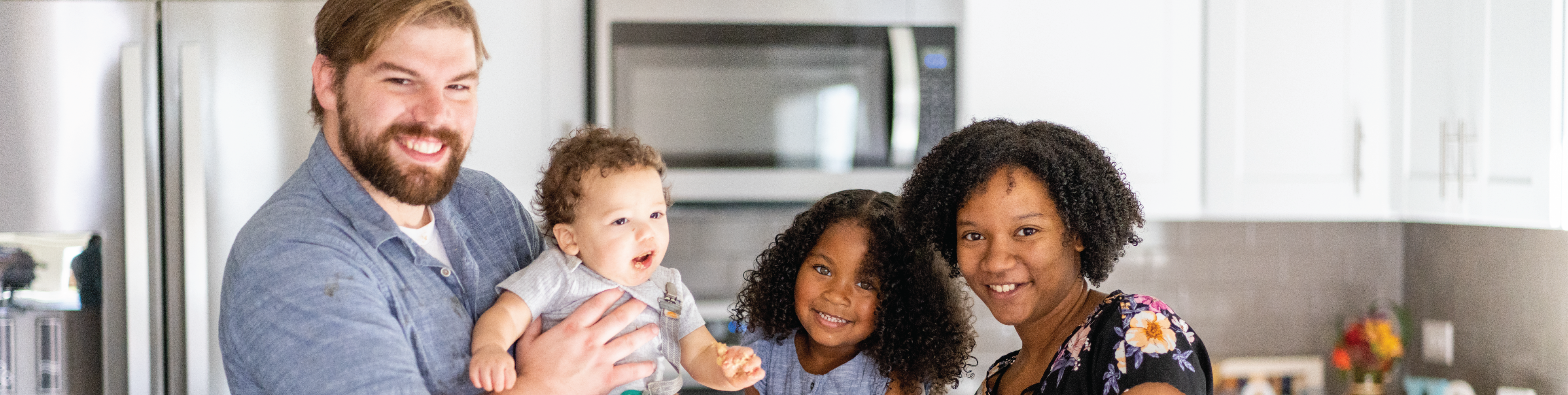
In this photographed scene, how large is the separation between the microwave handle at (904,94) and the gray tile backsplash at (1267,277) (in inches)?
37.3

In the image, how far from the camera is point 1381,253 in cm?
298

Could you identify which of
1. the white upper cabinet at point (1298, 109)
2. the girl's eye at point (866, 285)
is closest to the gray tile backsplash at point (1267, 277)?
the white upper cabinet at point (1298, 109)

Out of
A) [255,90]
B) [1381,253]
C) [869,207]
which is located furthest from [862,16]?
[1381,253]

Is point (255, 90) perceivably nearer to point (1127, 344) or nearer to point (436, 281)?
point (436, 281)

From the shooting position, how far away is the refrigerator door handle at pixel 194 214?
190 centimetres

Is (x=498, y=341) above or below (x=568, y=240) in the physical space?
below

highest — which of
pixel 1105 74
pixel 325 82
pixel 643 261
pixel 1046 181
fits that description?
pixel 1105 74

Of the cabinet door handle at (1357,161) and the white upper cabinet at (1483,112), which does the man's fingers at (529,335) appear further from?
the cabinet door handle at (1357,161)

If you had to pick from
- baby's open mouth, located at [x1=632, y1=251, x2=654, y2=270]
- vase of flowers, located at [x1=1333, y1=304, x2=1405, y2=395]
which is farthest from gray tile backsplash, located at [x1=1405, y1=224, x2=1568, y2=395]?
baby's open mouth, located at [x1=632, y1=251, x2=654, y2=270]

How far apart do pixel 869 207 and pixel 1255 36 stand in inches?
58.0

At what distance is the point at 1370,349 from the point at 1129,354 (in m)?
2.10

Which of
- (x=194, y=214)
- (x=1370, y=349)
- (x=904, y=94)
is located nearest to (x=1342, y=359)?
(x=1370, y=349)

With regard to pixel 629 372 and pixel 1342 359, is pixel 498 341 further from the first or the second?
pixel 1342 359

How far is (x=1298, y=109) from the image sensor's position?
2.43m
